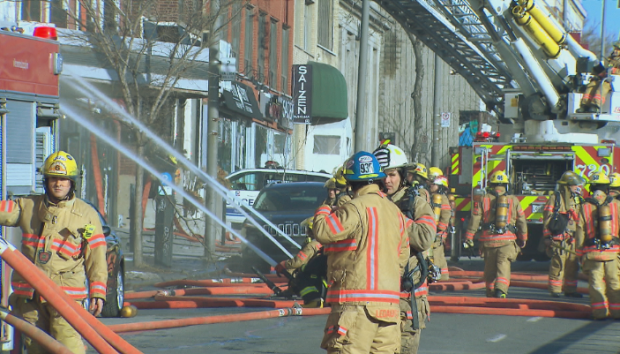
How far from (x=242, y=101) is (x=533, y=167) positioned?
10.2m

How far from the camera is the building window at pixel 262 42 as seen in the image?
27486 mm

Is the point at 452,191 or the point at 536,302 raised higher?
the point at 452,191

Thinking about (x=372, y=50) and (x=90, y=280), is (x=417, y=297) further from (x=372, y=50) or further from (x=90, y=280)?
(x=372, y=50)

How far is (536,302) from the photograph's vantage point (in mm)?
10273

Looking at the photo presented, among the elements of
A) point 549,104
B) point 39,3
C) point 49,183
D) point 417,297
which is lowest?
point 417,297

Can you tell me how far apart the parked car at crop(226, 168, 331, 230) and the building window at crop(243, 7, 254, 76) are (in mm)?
6870

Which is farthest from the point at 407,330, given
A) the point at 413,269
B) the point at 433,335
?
the point at 433,335

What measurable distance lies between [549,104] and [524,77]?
0.74m

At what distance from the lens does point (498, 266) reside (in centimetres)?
1120

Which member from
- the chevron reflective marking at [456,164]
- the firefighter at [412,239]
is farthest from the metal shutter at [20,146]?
the chevron reflective marking at [456,164]

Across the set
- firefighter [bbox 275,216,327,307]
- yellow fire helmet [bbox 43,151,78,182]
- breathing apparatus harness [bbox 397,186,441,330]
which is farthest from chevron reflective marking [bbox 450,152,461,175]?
yellow fire helmet [bbox 43,151,78,182]

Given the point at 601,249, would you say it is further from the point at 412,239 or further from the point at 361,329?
the point at 361,329

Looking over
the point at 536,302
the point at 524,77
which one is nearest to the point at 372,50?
the point at 524,77

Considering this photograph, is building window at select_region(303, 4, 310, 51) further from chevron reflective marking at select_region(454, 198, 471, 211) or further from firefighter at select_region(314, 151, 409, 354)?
firefighter at select_region(314, 151, 409, 354)
